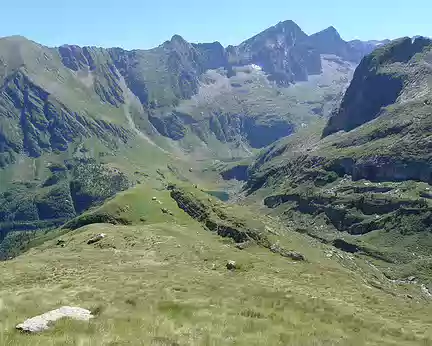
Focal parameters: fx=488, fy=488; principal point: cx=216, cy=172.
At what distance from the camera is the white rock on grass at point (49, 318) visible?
2592 cm

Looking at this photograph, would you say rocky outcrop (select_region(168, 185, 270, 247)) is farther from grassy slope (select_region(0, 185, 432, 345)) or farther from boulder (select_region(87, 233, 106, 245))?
grassy slope (select_region(0, 185, 432, 345))

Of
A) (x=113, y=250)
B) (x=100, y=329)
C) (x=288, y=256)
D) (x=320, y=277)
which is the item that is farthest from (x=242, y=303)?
(x=288, y=256)

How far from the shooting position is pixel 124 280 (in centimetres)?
4800

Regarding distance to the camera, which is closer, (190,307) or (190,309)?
(190,309)

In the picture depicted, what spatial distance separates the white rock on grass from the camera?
25922mm

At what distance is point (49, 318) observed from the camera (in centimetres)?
2747

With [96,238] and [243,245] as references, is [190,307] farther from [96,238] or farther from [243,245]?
[243,245]

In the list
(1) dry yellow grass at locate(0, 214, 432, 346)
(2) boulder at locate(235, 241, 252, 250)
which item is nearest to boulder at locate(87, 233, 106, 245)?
(1) dry yellow grass at locate(0, 214, 432, 346)

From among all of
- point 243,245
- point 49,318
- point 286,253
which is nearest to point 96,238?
point 243,245

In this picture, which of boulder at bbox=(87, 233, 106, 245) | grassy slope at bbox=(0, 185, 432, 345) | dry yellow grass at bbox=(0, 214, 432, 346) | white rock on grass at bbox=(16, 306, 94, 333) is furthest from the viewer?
boulder at bbox=(87, 233, 106, 245)

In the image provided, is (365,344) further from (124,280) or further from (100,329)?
(124,280)

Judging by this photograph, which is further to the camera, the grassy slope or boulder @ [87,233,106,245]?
boulder @ [87,233,106,245]

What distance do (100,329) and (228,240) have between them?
102m

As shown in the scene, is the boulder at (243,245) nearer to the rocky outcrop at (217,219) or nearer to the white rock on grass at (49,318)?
the rocky outcrop at (217,219)
